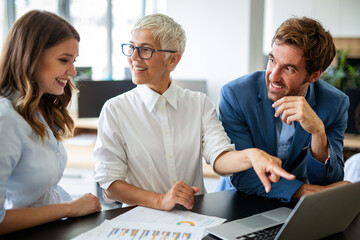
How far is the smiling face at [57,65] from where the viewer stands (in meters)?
1.25

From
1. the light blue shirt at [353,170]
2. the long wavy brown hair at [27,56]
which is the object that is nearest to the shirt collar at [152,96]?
the long wavy brown hair at [27,56]

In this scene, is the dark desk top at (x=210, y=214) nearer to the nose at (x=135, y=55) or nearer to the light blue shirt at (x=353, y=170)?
the nose at (x=135, y=55)

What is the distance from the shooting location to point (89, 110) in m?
3.43

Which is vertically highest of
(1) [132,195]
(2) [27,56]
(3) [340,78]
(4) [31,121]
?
Answer: (2) [27,56]

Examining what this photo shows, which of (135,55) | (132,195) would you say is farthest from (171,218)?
(135,55)

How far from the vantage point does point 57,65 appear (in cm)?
128

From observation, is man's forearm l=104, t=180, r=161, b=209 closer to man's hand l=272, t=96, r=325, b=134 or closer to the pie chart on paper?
the pie chart on paper

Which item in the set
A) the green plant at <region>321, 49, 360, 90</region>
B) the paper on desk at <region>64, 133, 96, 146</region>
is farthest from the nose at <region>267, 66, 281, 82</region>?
the green plant at <region>321, 49, 360, 90</region>

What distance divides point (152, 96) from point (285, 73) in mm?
604

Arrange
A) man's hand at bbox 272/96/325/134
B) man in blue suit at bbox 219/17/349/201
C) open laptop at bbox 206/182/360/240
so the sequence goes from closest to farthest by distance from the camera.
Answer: open laptop at bbox 206/182/360/240 < man's hand at bbox 272/96/325/134 < man in blue suit at bbox 219/17/349/201

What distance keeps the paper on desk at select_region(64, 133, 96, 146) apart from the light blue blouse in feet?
6.33

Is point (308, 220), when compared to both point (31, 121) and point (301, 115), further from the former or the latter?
point (31, 121)

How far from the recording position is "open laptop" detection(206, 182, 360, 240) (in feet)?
3.02

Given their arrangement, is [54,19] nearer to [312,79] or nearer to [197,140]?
[197,140]
